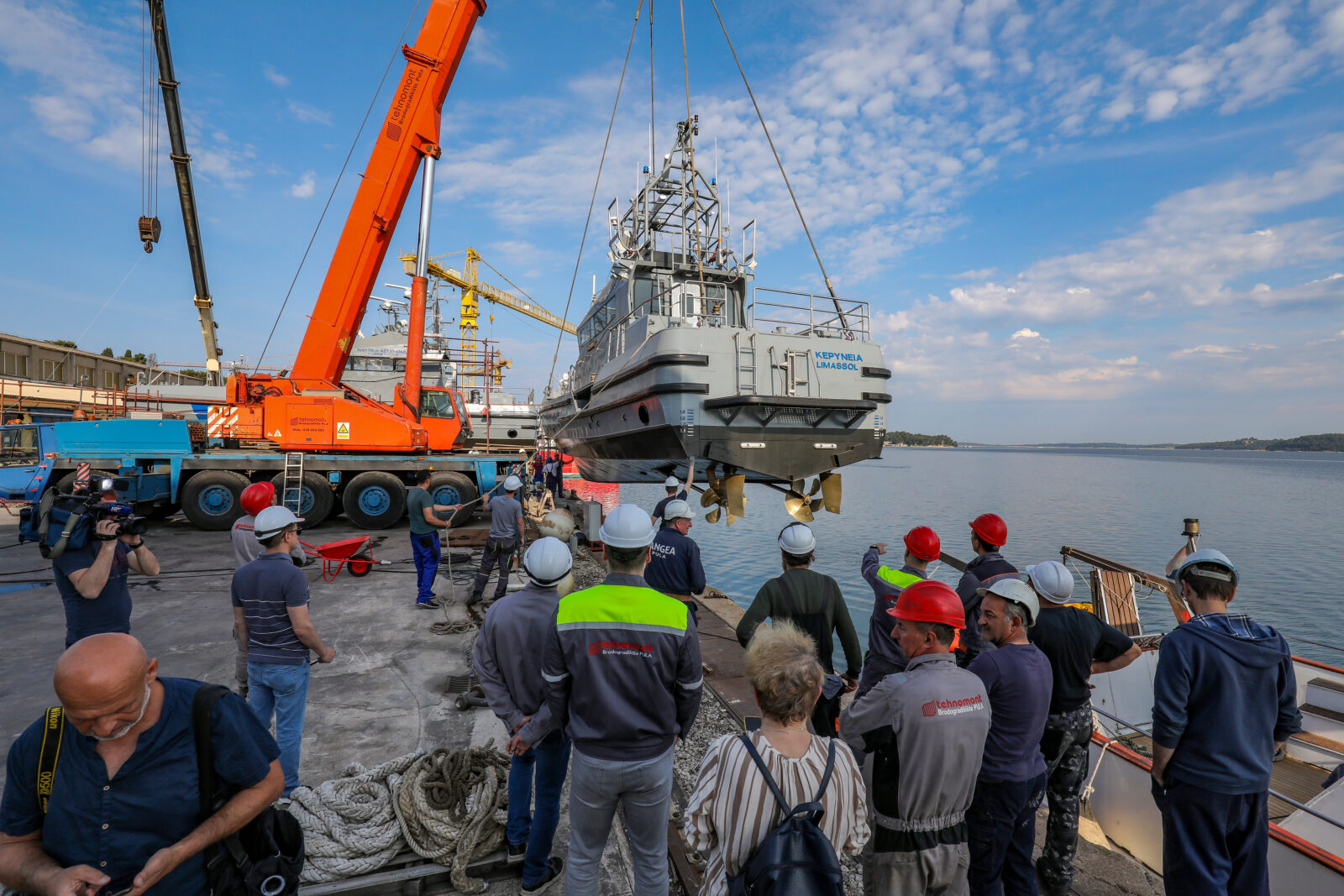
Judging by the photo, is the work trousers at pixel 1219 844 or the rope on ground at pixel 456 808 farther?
the rope on ground at pixel 456 808

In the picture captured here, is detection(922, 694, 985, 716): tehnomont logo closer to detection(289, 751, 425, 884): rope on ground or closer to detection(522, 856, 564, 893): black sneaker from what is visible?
detection(522, 856, 564, 893): black sneaker

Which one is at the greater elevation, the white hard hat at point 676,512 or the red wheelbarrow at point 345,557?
the white hard hat at point 676,512

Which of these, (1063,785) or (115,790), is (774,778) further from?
(1063,785)

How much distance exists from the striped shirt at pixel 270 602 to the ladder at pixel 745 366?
16.1 feet

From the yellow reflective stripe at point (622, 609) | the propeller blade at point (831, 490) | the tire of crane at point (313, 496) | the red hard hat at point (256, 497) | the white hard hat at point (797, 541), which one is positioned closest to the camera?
the yellow reflective stripe at point (622, 609)

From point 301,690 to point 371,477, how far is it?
8.66 m

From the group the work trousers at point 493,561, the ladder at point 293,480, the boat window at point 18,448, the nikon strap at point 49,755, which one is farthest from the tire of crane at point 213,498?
the nikon strap at point 49,755

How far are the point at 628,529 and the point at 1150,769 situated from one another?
4.32 metres

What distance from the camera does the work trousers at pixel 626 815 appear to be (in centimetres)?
218

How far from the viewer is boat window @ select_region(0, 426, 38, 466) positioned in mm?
14751

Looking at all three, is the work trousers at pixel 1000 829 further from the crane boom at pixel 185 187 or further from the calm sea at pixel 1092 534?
the crane boom at pixel 185 187

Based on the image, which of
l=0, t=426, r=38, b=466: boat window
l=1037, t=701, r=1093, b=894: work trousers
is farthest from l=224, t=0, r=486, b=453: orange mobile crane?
l=1037, t=701, r=1093, b=894: work trousers

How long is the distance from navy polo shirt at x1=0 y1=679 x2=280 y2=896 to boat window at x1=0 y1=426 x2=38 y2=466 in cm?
1803

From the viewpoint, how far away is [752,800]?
1.59m
